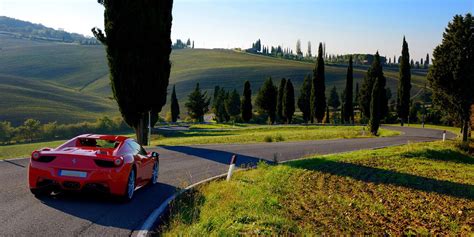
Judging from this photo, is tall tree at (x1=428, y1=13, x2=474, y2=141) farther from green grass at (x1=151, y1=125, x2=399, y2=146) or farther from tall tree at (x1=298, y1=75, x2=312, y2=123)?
tall tree at (x1=298, y1=75, x2=312, y2=123)

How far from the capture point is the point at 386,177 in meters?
15.8

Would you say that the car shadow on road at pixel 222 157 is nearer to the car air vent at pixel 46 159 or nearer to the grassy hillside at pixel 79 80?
the car air vent at pixel 46 159

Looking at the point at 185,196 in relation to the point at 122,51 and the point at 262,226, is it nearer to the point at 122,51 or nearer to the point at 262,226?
the point at 262,226

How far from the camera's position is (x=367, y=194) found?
12133mm

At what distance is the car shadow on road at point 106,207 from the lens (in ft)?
24.9

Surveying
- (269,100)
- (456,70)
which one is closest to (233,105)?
(269,100)

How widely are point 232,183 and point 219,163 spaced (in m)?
4.95

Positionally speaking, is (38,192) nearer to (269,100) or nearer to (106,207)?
(106,207)

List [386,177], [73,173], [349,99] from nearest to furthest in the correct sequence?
[73,173] → [386,177] → [349,99]

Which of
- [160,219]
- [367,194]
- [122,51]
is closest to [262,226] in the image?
[160,219]

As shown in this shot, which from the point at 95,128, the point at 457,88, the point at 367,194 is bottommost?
the point at 95,128

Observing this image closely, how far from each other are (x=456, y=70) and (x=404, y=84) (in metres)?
36.9

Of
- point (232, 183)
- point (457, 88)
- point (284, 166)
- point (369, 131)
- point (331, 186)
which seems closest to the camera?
point (232, 183)

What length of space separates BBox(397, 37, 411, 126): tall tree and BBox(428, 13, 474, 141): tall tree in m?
34.5
